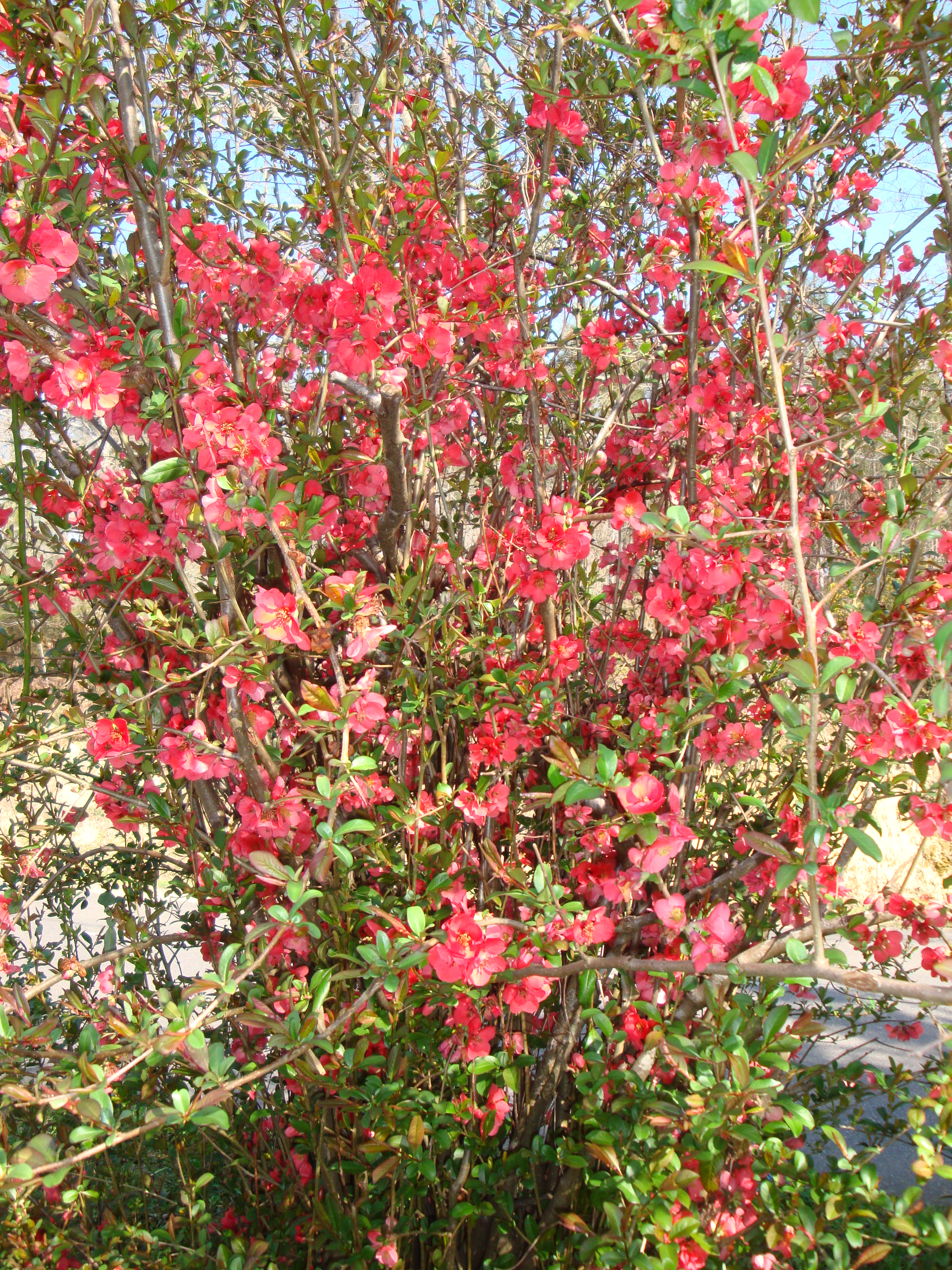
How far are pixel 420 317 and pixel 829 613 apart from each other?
830 mm

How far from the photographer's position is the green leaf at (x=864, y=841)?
985 mm

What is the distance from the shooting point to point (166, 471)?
1.20m

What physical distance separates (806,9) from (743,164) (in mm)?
149

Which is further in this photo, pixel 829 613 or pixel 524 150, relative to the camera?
pixel 524 150

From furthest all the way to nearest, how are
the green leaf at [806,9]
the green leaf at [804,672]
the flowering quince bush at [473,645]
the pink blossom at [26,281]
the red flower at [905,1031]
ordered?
1. the red flower at [905,1031]
2. the flowering quince bush at [473,645]
3. the pink blossom at [26,281]
4. the green leaf at [804,672]
5. the green leaf at [806,9]

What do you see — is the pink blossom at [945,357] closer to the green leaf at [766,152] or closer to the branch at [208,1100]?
the green leaf at [766,152]

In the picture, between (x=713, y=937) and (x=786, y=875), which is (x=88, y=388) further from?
(x=713, y=937)

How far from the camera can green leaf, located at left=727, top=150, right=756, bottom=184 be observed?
89 cm

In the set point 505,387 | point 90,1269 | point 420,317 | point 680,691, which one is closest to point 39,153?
point 420,317

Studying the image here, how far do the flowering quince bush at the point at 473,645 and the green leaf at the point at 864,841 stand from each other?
0.05m

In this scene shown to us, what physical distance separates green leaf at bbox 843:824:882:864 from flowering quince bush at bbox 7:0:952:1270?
1.8 inches

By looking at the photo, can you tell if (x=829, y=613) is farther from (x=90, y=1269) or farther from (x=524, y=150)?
(x=90, y=1269)

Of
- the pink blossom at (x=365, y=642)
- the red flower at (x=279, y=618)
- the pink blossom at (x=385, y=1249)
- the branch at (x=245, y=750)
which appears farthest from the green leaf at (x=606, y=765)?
the pink blossom at (x=385, y=1249)

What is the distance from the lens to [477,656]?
161 cm
